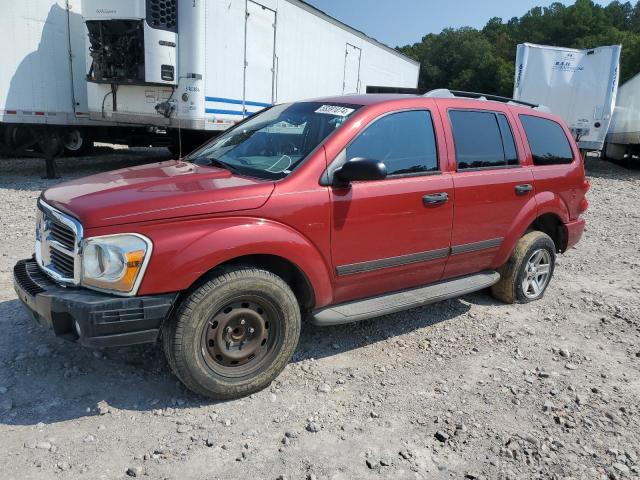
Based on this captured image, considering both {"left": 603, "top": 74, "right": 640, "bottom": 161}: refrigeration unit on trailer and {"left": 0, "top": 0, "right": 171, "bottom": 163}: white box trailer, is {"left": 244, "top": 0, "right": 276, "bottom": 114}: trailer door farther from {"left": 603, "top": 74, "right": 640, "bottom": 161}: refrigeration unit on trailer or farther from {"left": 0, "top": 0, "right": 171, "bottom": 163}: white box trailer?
{"left": 603, "top": 74, "right": 640, "bottom": 161}: refrigeration unit on trailer

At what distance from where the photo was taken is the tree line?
55625mm

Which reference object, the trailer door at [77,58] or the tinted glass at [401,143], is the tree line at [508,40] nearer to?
the trailer door at [77,58]

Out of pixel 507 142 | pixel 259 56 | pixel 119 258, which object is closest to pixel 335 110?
pixel 507 142

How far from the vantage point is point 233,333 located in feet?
10.5

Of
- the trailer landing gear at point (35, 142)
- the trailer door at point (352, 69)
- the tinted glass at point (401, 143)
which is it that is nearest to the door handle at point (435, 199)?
the tinted glass at point (401, 143)

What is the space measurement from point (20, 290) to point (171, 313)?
99cm

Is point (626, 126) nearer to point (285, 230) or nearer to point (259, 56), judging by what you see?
point (259, 56)

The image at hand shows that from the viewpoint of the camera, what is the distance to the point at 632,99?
55.6 feet

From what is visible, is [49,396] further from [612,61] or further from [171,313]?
[612,61]

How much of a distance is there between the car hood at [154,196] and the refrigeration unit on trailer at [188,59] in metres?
5.86

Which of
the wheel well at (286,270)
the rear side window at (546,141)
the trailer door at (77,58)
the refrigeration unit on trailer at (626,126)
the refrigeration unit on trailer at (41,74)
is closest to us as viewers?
the wheel well at (286,270)

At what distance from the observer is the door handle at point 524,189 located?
453cm

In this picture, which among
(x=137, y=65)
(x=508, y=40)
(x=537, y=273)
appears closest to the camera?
(x=537, y=273)

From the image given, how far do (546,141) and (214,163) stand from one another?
3147 mm
